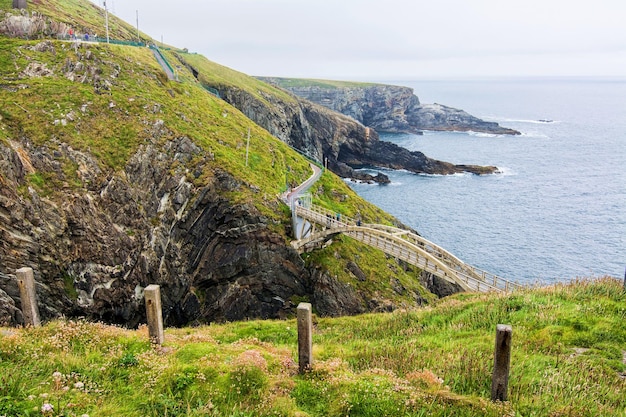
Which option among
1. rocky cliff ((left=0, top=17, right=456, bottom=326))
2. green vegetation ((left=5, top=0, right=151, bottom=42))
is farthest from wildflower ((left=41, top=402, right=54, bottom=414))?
green vegetation ((left=5, top=0, right=151, bottom=42))

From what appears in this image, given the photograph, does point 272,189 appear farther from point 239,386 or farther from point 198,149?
point 239,386

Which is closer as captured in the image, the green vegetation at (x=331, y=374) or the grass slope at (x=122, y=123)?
the green vegetation at (x=331, y=374)

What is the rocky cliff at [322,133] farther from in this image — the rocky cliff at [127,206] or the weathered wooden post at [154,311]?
the weathered wooden post at [154,311]

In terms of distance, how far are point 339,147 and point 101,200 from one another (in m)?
104

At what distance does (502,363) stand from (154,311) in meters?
10.00

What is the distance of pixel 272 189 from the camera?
170 ft

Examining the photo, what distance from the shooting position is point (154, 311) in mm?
13172

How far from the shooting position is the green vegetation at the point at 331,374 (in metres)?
9.62

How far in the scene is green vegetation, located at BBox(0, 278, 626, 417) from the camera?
962 centimetres

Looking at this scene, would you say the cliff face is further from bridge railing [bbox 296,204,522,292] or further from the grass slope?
bridge railing [bbox 296,204,522,292]

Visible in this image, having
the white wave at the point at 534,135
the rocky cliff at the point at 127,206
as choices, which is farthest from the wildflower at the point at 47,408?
the white wave at the point at 534,135

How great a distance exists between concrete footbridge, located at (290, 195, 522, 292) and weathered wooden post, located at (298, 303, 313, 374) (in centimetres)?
2379

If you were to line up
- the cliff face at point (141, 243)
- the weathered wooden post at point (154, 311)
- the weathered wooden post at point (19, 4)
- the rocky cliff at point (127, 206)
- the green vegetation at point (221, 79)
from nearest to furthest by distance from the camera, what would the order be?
the weathered wooden post at point (154, 311), the cliff face at point (141, 243), the rocky cliff at point (127, 206), the weathered wooden post at point (19, 4), the green vegetation at point (221, 79)

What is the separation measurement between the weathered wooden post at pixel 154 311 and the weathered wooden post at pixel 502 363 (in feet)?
31.3
